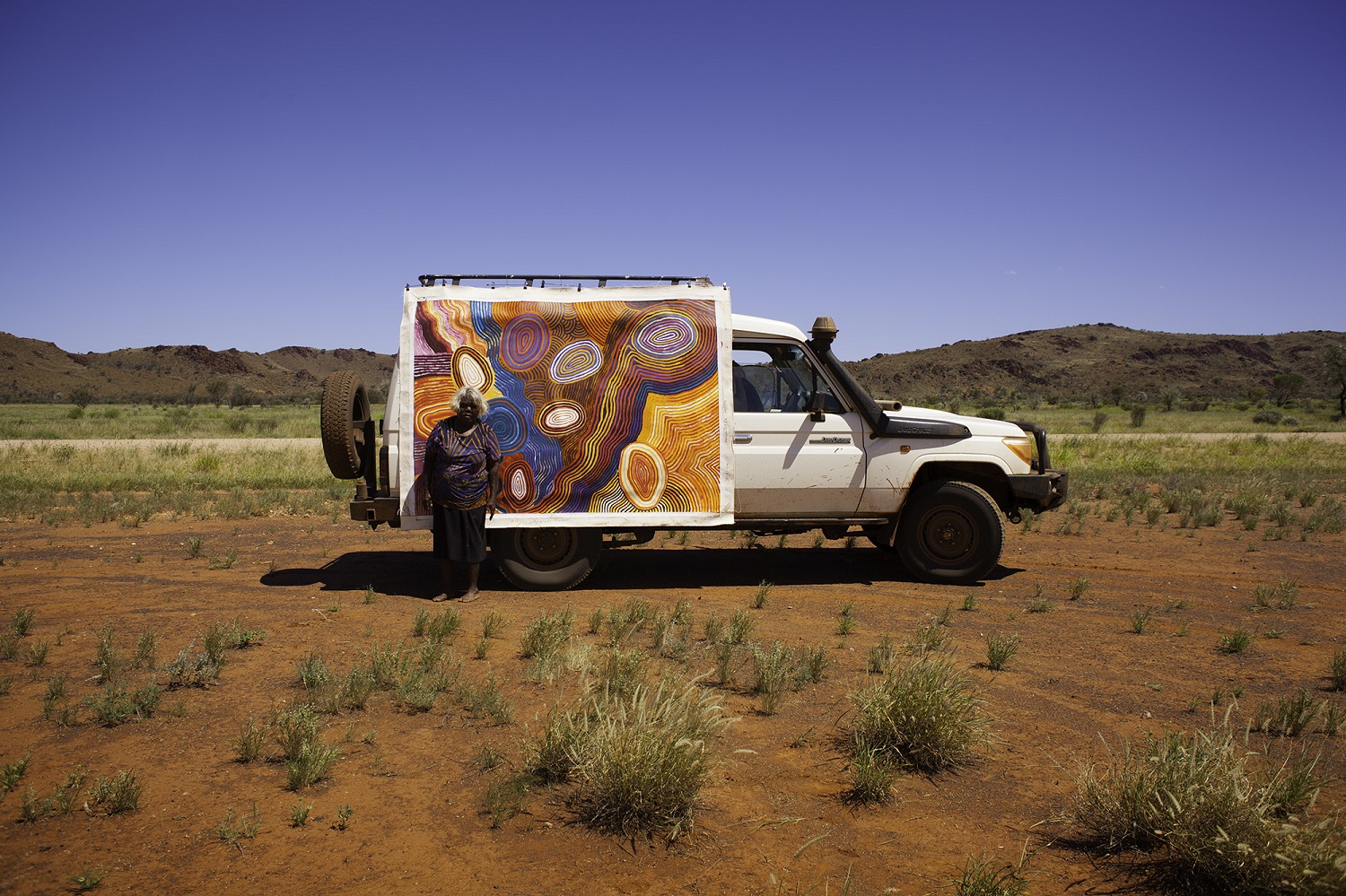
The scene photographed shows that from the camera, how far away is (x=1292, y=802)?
12.8 feet

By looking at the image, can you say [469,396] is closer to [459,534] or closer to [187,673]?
[459,534]

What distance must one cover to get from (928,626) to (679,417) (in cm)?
289

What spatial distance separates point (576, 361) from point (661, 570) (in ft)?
9.48

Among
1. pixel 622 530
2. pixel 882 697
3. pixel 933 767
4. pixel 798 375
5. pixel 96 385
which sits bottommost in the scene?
pixel 933 767

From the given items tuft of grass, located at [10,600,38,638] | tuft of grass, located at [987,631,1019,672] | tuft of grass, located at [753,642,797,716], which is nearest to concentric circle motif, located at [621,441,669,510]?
tuft of grass, located at [753,642,797,716]

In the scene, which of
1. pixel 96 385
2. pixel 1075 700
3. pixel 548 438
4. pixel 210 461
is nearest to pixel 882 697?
pixel 1075 700

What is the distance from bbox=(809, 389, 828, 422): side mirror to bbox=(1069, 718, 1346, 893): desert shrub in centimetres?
469

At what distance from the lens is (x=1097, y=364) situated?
3541 inches

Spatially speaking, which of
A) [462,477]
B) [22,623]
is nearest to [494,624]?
[462,477]

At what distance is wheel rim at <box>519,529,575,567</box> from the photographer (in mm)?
8656

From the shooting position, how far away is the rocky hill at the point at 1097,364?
84312mm

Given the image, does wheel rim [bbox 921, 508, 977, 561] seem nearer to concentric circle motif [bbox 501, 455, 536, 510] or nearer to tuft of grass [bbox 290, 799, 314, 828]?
concentric circle motif [bbox 501, 455, 536, 510]

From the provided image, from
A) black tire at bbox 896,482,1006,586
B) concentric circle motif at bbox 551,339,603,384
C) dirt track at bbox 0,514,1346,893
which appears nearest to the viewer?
dirt track at bbox 0,514,1346,893

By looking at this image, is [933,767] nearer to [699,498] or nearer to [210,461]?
[699,498]
